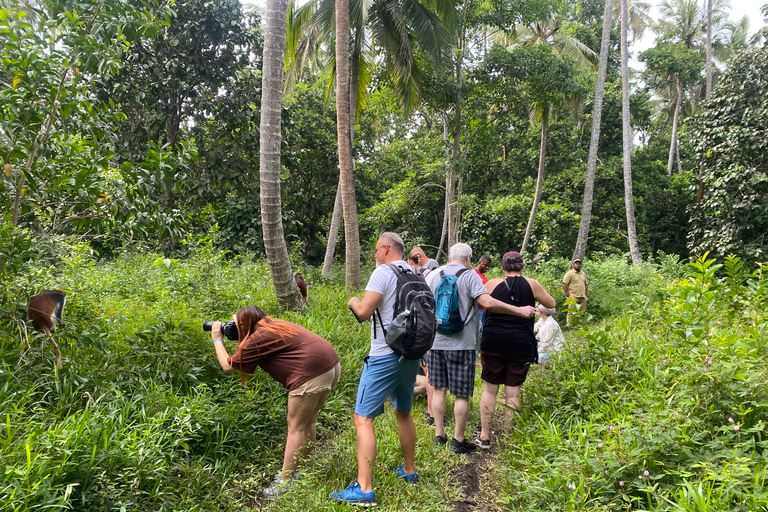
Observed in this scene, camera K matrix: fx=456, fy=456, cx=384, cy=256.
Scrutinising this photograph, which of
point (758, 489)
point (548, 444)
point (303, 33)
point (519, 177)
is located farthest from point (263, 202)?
point (519, 177)

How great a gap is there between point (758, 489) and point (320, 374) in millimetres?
2596

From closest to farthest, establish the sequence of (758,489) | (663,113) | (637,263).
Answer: (758,489), (637,263), (663,113)

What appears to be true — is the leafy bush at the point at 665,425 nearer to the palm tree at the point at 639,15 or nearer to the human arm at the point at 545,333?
the human arm at the point at 545,333

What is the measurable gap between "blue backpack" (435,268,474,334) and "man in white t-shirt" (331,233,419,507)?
0.87 m

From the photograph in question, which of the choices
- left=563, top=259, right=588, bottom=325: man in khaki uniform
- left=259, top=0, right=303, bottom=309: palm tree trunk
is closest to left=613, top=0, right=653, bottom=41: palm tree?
left=563, top=259, right=588, bottom=325: man in khaki uniform

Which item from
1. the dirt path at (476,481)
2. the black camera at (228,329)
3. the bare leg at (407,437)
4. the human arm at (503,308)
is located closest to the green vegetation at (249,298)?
the dirt path at (476,481)

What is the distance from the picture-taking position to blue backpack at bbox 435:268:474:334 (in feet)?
13.5

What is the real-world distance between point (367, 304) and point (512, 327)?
1.62 meters

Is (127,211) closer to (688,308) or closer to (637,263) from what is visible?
(688,308)

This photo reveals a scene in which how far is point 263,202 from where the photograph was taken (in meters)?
5.75

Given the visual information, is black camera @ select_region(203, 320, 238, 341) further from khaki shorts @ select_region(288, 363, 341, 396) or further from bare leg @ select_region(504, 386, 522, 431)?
bare leg @ select_region(504, 386, 522, 431)

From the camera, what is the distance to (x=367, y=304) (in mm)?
3193

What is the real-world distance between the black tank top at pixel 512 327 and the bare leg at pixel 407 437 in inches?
47.1

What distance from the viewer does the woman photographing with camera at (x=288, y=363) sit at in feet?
10.8
